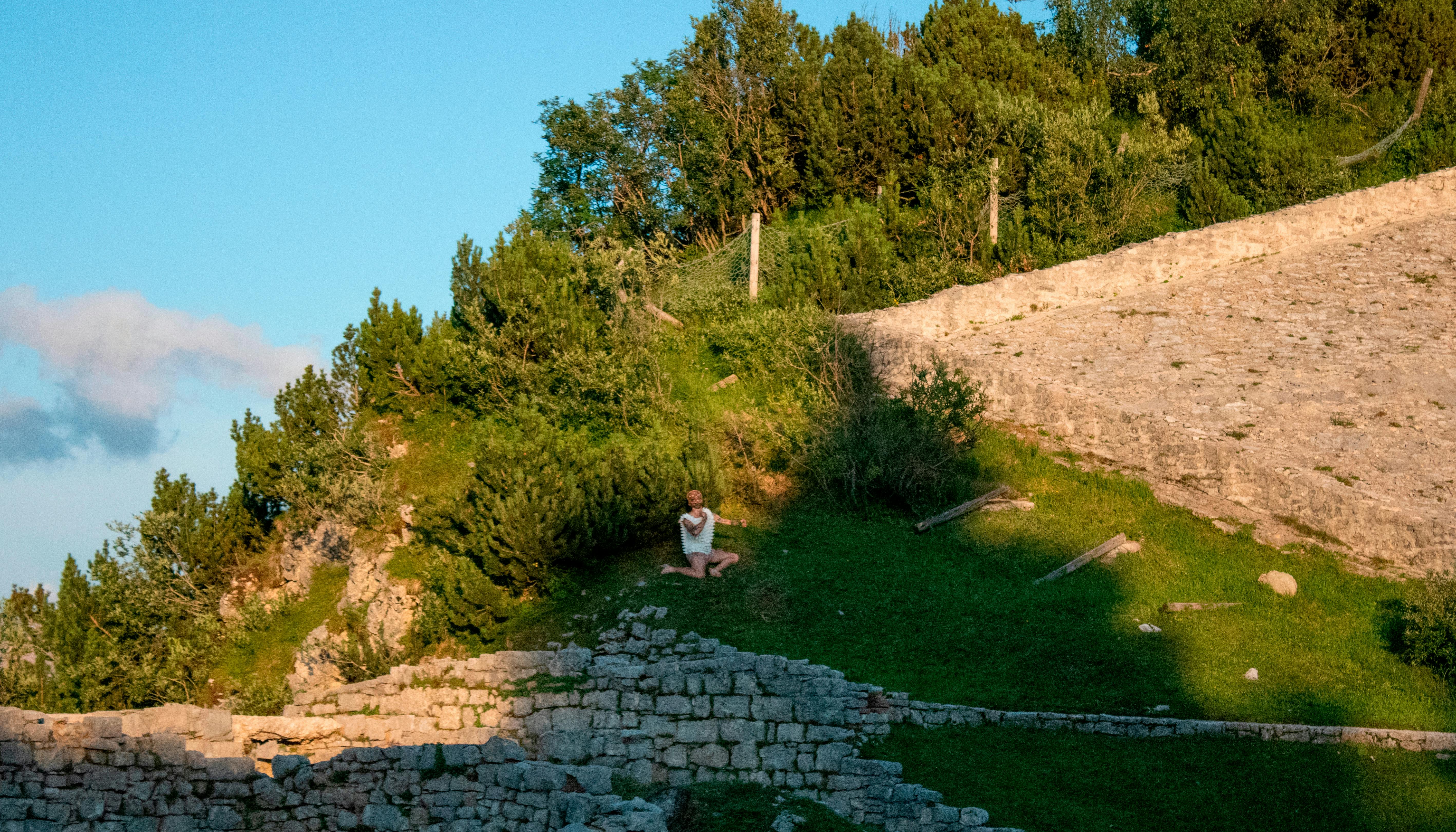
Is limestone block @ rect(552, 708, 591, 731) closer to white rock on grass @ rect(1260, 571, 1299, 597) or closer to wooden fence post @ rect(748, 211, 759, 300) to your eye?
white rock on grass @ rect(1260, 571, 1299, 597)

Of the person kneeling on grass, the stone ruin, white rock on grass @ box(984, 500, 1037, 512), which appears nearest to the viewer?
the stone ruin

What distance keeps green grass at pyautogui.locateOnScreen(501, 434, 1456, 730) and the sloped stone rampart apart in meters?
0.81

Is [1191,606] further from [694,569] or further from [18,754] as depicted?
[18,754]

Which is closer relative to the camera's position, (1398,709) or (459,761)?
(459,761)

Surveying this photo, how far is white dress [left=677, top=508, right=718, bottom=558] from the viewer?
14.9 meters

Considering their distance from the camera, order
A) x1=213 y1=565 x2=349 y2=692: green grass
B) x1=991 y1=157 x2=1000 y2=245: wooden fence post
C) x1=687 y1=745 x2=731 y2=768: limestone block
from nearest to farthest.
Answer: x1=687 y1=745 x2=731 y2=768: limestone block < x1=213 y1=565 x2=349 y2=692: green grass < x1=991 y1=157 x2=1000 y2=245: wooden fence post

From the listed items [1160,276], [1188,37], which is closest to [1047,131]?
[1160,276]

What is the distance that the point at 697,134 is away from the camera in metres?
31.3

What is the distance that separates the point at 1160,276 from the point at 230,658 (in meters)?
18.5

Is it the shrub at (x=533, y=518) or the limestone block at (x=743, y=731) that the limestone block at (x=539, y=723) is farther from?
the shrub at (x=533, y=518)

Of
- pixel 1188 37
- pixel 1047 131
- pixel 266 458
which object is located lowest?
pixel 266 458

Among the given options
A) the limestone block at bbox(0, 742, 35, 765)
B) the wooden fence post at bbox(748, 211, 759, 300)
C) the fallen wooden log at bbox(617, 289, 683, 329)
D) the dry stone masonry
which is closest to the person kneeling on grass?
the dry stone masonry

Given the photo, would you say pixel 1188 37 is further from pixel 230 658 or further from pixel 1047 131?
pixel 230 658

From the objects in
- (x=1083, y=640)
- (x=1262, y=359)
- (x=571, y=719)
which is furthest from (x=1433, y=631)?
(x=571, y=719)
